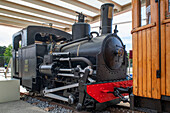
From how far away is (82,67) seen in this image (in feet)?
15.0

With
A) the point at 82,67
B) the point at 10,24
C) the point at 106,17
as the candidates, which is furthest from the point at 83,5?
the point at 10,24

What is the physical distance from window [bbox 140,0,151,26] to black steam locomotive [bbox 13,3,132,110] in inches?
63.3

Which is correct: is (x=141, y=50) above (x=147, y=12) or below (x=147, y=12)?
below

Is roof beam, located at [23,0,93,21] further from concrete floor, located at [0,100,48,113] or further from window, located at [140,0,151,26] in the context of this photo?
window, located at [140,0,151,26]

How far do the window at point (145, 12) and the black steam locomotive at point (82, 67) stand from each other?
1608mm

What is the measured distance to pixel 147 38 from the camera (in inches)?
93.7

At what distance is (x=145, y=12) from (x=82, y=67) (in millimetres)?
2555

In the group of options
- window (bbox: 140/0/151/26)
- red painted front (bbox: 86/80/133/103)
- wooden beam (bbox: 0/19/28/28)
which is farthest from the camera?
wooden beam (bbox: 0/19/28/28)

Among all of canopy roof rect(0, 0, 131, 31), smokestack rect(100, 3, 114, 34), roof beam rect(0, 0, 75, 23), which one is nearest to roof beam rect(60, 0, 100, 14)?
canopy roof rect(0, 0, 131, 31)

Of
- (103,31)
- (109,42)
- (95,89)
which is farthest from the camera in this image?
(103,31)

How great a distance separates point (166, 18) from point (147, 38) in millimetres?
383

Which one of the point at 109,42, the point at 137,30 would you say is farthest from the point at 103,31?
the point at 137,30

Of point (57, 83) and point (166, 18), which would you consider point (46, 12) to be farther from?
point (166, 18)

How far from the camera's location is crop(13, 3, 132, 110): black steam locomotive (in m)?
3.84
